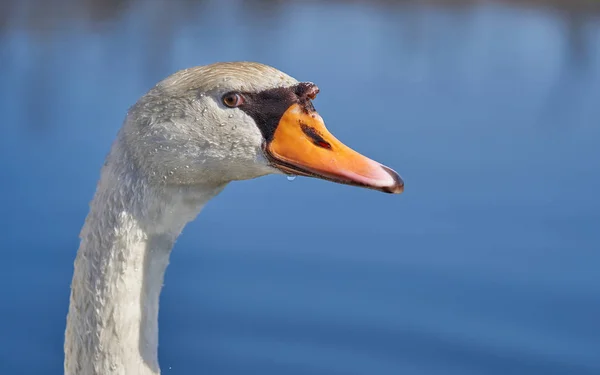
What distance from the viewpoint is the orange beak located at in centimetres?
274

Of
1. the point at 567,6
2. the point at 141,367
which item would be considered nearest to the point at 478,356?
the point at 141,367

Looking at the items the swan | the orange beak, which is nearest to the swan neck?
the swan

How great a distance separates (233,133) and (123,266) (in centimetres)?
51

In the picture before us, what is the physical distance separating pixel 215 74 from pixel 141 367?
0.91 metres

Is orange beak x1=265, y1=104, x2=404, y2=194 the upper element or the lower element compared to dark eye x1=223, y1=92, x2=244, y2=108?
lower

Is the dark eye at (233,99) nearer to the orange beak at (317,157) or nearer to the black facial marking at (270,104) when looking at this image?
the black facial marking at (270,104)

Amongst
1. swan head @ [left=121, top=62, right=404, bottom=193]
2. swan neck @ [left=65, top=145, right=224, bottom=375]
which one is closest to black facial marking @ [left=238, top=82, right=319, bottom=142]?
swan head @ [left=121, top=62, right=404, bottom=193]

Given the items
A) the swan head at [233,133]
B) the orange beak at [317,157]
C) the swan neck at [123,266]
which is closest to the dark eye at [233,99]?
the swan head at [233,133]

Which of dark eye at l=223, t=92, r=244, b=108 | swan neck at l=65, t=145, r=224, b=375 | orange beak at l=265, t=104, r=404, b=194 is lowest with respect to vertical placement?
swan neck at l=65, t=145, r=224, b=375

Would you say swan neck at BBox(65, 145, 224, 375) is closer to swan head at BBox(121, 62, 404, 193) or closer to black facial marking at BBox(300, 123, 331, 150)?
swan head at BBox(121, 62, 404, 193)

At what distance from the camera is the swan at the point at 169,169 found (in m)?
2.77

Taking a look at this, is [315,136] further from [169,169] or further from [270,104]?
[169,169]

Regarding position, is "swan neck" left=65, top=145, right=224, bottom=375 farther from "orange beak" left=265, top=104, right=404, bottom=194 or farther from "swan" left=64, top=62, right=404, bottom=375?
"orange beak" left=265, top=104, right=404, bottom=194

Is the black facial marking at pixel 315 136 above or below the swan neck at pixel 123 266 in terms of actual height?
above
